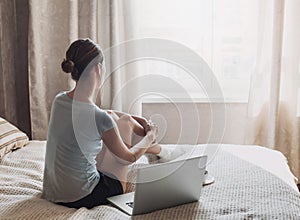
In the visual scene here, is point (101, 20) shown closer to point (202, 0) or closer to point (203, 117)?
point (202, 0)

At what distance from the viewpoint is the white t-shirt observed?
174 cm

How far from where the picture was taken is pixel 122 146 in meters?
1.79

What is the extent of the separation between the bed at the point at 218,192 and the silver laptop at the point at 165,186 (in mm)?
30

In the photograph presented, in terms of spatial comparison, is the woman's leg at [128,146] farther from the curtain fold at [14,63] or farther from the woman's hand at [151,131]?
the curtain fold at [14,63]

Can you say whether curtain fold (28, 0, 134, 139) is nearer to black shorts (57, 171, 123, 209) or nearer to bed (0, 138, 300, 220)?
bed (0, 138, 300, 220)

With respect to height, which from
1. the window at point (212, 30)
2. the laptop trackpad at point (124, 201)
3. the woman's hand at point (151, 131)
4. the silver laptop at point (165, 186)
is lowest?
the laptop trackpad at point (124, 201)

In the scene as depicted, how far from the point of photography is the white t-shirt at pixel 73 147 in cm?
174

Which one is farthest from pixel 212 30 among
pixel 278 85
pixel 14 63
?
pixel 14 63

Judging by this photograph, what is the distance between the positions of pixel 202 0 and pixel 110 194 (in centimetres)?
200

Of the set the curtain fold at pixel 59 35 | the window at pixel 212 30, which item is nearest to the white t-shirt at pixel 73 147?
the curtain fold at pixel 59 35

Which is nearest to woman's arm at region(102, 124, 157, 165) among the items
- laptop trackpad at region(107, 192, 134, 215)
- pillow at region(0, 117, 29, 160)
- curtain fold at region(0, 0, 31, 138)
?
laptop trackpad at region(107, 192, 134, 215)

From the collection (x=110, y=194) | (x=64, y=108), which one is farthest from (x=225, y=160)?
(x=64, y=108)

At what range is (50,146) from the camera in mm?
1817

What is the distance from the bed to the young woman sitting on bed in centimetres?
8
